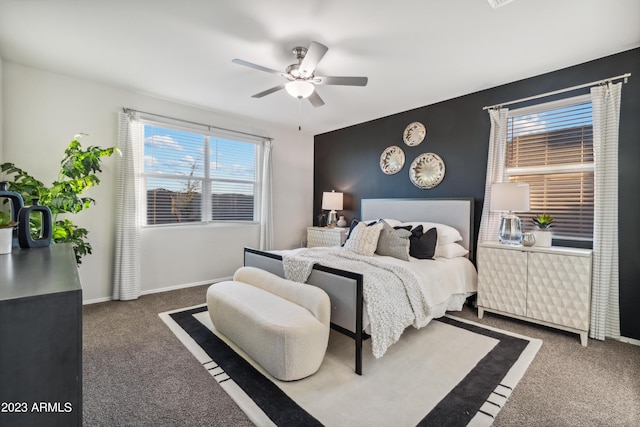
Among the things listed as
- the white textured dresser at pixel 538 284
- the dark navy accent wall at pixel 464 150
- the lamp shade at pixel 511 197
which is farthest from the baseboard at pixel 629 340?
the lamp shade at pixel 511 197

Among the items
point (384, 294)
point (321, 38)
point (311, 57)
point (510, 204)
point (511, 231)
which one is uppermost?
point (321, 38)

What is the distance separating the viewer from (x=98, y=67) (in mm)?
3115

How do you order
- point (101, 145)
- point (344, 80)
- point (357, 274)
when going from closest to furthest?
point (357, 274), point (344, 80), point (101, 145)

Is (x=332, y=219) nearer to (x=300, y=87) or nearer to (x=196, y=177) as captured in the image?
(x=196, y=177)

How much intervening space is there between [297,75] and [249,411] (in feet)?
8.59

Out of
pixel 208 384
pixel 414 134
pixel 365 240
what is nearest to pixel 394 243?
pixel 365 240

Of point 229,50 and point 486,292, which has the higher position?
point 229,50

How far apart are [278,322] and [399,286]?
1.08 m

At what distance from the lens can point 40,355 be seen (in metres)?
0.65

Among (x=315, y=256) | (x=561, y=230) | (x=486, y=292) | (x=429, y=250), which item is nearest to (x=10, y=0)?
(x=315, y=256)

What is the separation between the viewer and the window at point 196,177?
404 cm

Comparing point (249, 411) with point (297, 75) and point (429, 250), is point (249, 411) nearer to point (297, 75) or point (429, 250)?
point (429, 250)

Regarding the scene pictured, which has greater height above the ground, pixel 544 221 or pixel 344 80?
pixel 344 80

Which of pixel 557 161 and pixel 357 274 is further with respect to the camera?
pixel 557 161
